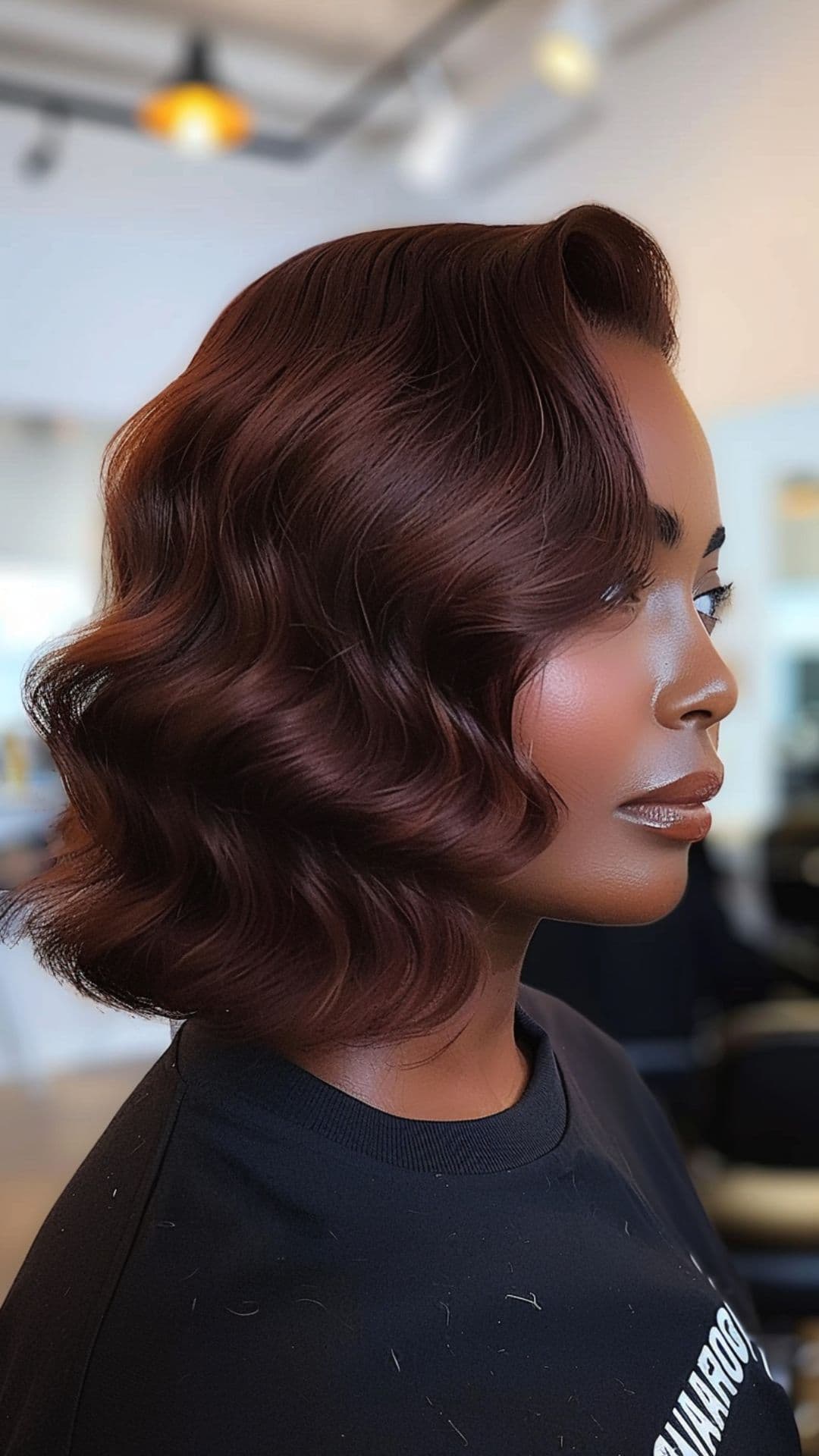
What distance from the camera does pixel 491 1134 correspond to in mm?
594

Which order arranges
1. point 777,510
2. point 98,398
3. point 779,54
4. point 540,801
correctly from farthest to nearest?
point 98,398
point 777,510
point 779,54
point 540,801

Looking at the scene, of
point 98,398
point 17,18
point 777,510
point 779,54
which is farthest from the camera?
point 98,398

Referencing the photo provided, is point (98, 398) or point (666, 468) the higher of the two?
point (98, 398)

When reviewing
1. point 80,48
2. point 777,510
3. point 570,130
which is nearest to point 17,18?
point 80,48

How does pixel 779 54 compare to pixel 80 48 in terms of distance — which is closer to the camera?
pixel 779 54

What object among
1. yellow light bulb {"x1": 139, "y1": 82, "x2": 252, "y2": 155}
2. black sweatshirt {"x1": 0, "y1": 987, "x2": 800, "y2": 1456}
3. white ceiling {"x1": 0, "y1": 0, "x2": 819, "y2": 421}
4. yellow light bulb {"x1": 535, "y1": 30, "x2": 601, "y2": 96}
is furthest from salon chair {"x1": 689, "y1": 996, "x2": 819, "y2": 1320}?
yellow light bulb {"x1": 139, "y1": 82, "x2": 252, "y2": 155}

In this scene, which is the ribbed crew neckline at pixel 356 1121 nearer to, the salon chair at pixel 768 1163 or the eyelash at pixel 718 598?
the eyelash at pixel 718 598

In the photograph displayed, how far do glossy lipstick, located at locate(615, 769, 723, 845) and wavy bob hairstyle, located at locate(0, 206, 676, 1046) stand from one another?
0.04 meters

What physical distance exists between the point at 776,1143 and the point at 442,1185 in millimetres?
977

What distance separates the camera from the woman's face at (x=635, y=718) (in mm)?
559

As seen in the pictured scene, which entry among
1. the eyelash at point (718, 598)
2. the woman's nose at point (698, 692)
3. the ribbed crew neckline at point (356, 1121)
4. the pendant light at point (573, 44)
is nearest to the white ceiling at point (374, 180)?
the pendant light at point (573, 44)

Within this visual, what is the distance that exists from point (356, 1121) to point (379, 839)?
13 centimetres

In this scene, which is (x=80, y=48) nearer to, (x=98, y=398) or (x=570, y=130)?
(x=98, y=398)

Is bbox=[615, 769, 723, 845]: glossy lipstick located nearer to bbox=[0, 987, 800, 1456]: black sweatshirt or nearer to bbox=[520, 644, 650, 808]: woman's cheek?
bbox=[520, 644, 650, 808]: woman's cheek
